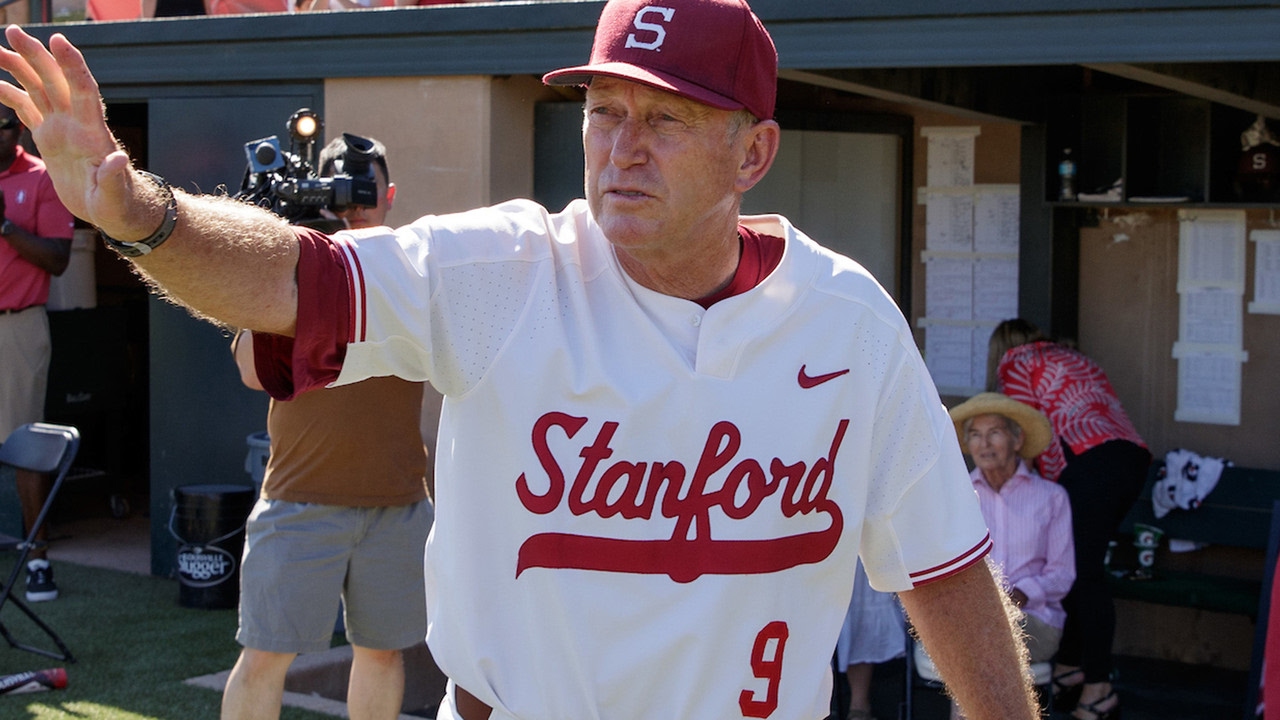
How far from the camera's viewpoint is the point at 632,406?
187cm

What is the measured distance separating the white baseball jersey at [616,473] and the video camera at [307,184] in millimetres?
2339

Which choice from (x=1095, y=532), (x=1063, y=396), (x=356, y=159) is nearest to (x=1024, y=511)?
(x=1095, y=532)

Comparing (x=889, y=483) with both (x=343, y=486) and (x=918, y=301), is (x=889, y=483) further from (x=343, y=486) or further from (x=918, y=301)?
(x=918, y=301)

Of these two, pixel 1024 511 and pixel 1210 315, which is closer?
pixel 1024 511

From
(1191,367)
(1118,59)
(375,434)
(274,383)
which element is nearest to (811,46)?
(1118,59)

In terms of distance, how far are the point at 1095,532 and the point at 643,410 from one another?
167 inches

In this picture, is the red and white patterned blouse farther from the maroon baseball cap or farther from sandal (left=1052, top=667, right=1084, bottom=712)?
the maroon baseball cap

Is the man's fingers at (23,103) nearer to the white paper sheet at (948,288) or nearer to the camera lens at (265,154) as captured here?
the camera lens at (265,154)

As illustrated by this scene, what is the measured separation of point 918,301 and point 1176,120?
1.49 metres

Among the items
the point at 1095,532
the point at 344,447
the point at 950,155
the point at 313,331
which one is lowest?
the point at 1095,532

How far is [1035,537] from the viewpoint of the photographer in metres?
5.28

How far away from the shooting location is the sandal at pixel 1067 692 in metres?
5.71

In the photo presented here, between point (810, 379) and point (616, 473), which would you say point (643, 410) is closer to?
point (616, 473)

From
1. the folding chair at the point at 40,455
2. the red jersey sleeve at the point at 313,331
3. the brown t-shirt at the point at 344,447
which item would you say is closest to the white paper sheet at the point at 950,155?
the brown t-shirt at the point at 344,447
